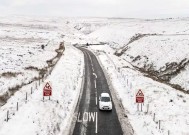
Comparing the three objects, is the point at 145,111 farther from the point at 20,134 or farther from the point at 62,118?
the point at 20,134

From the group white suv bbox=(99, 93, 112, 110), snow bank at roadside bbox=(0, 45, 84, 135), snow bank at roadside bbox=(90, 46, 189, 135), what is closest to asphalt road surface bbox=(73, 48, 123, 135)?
white suv bbox=(99, 93, 112, 110)

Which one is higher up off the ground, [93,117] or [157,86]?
[157,86]

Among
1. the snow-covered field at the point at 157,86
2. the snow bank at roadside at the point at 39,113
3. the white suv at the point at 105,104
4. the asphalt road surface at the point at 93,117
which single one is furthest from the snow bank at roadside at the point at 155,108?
the snow bank at roadside at the point at 39,113

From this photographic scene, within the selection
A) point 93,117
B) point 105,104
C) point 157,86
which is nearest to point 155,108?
point 105,104

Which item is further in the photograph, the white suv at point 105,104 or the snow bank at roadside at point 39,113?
the white suv at point 105,104

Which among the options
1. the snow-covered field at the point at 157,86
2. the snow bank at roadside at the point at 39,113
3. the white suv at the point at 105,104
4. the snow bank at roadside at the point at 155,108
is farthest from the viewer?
the white suv at the point at 105,104

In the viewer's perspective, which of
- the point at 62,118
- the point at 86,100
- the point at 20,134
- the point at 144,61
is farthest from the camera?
the point at 144,61

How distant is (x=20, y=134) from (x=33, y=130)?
1.22 metres

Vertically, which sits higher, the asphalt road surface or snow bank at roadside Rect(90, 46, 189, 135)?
snow bank at roadside Rect(90, 46, 189, 135)

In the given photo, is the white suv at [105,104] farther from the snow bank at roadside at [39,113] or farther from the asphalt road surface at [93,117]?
the snow bank at roadside at [39,113]

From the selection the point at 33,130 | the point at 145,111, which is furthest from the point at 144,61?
the point at 33,130

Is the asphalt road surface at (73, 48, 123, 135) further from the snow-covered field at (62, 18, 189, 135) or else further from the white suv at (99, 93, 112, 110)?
the snow-covered field at (62, 18, 189, 135)

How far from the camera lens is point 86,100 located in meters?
33.0

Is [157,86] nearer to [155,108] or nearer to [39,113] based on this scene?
[155,108]
